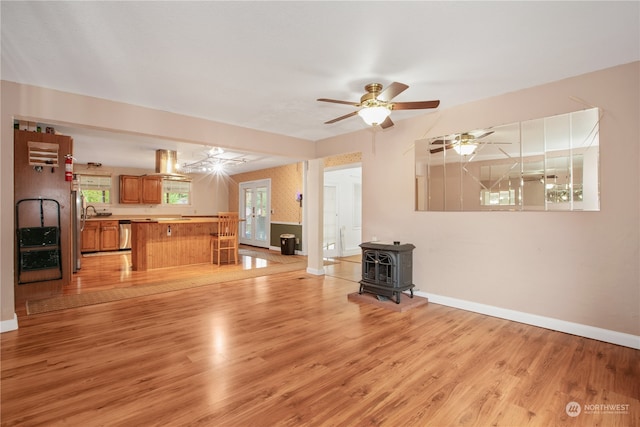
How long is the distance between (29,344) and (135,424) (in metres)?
1.90

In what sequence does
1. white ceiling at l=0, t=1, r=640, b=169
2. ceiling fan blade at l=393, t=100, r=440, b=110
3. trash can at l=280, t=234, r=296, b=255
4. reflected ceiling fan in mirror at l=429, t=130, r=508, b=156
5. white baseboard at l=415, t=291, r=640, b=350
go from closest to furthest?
white ceiling at l=0, t=1, r=640, b=169 < white baseboard at l=415, t=291, r=640, b=350 < ceiling fan blade at l=393, t=100, r=440, b=110 < reflected ceiling fan in mirror at l=429, t=130, r=508, b=156 < trash can at l=280, t=234, r=296, b=255

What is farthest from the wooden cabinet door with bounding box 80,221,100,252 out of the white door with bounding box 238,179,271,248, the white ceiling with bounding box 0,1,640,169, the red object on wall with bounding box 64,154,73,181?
the white ceiling with bounding box 0,1,640,169

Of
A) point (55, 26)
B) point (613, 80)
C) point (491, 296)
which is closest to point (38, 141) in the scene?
point (55, 26)

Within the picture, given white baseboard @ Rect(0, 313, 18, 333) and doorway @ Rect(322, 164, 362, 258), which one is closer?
white baseboard @ Rect(0, 313, 18, 333)

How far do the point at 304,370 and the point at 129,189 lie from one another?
28.5 feet

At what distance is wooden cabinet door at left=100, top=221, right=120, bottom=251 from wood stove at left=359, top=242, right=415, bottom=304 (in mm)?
7356

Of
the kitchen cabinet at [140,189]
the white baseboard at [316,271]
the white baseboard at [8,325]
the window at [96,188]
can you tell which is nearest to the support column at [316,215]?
the white baseboard at [316,271]

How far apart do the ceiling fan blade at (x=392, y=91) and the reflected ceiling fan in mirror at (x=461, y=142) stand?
1.39m

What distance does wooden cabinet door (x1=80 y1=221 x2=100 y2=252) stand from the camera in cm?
777

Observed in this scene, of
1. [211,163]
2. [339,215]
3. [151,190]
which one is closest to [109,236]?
[151,190]

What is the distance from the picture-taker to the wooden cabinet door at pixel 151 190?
8.98 meters

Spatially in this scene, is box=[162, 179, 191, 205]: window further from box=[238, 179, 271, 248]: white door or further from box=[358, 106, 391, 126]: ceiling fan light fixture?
box=[358, 106, 391, 126]: ceiling fan light fixture

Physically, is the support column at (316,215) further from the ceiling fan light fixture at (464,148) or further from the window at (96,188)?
the window at (96,188)

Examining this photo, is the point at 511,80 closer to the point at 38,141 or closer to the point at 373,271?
the point at 373,271
